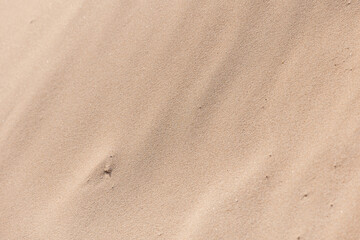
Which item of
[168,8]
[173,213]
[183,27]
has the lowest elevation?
[173,213]

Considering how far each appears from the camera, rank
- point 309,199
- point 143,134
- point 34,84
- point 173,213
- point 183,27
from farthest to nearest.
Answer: point 34,84, point 183,27, point 143,134, point 173,213, point 309,199

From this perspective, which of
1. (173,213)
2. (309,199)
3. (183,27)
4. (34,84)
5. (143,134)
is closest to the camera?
(309,199)

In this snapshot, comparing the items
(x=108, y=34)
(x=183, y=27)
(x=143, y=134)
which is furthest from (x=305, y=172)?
(x=108, y=34)

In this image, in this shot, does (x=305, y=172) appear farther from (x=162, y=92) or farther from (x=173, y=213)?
(x=162, y=92)

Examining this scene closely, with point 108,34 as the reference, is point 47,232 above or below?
below

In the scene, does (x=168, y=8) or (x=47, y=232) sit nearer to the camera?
(x=47, y=232)

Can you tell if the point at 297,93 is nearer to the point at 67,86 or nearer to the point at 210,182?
the point at 210,182
